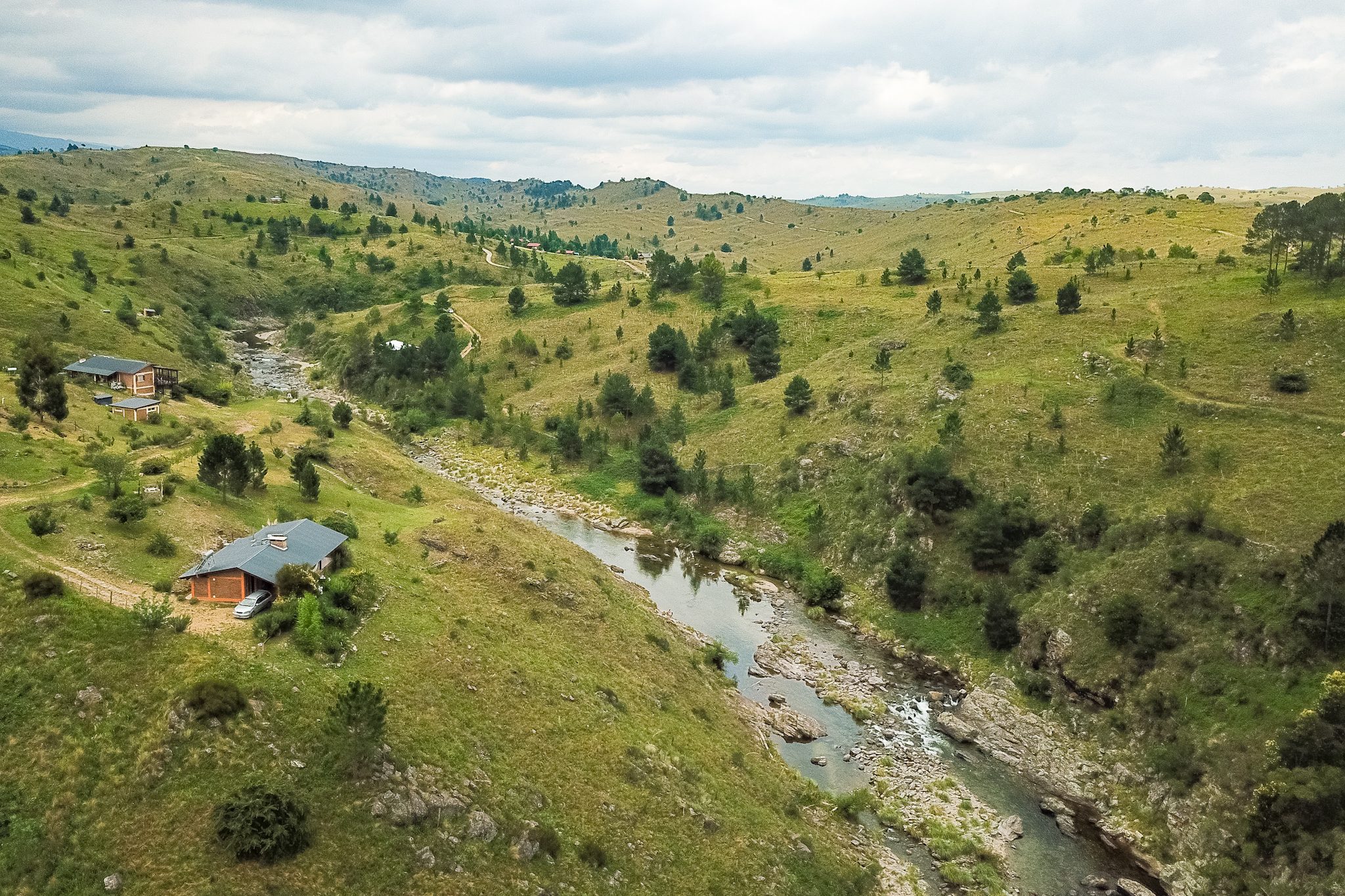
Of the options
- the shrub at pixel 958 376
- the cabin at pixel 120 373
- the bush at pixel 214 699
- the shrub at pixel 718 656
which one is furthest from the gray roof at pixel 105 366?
the shrub at pixel 958 376

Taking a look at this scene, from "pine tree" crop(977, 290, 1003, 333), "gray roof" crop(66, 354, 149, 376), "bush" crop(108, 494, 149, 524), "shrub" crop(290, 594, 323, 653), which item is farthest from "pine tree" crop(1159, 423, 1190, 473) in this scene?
"gray roof" crop(66, 354, 149, 376)

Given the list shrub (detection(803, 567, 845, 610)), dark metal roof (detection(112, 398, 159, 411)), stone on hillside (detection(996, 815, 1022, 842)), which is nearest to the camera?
stone on hillside (detection(996, 815, 1022, 842))

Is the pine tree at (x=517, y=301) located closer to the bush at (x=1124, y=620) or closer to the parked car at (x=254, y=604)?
the parked car at (x=254, y=604)

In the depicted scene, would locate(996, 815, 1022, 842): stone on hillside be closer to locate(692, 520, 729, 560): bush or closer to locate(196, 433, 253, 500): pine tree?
locate(692, 520, 729, 560): bush

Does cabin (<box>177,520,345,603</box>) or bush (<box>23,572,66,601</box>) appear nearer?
bush (<box>23,572,66,601</box>)

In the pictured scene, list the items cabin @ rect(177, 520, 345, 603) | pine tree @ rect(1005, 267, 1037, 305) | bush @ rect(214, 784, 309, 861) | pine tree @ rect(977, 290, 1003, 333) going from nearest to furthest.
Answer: bush @ rect(214, 784, 309, 861), cabin @ rect(177, 520, 345, 603), pine tree @ rect(977, 290, 1003, 333), pine tree @ rect(1005, 267, 1037, 305)

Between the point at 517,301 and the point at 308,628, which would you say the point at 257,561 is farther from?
the point at 517,301
